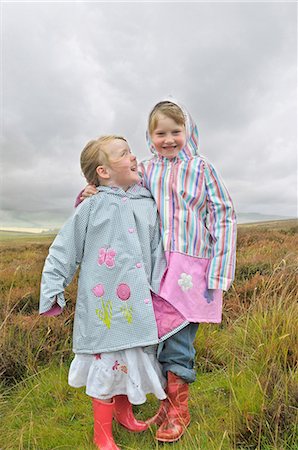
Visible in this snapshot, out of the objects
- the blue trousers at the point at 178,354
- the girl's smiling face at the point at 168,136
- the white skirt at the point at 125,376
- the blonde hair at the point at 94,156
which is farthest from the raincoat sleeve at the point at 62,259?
the blue trousers at the point at 178,354

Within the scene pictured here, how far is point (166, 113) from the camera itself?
10.4 feet

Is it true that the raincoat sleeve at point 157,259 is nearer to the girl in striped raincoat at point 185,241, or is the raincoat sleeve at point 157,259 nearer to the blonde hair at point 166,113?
the girl in striped raincoat at point 185,241

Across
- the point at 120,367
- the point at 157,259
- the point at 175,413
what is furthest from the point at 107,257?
the point at 175,413

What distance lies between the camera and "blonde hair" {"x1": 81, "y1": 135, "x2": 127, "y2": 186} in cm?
321

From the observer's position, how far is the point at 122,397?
11.0ft

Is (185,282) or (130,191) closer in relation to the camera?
(185,282)

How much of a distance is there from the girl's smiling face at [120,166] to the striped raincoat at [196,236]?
0.17 metres

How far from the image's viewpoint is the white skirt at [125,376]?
3.04 metres

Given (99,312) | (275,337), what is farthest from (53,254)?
(275,337)

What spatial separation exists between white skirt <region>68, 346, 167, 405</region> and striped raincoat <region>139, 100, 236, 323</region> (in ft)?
1.29

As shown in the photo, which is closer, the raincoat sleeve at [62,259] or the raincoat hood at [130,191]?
the raincoat sleeve at [62,259]

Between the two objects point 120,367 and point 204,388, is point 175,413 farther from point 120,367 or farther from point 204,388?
point 204,388

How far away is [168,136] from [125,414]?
71.7 inches

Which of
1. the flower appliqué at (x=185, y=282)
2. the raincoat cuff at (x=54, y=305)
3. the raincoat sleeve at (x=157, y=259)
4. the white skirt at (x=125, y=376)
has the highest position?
the raincoat sleeve at (x=157, y=259)
